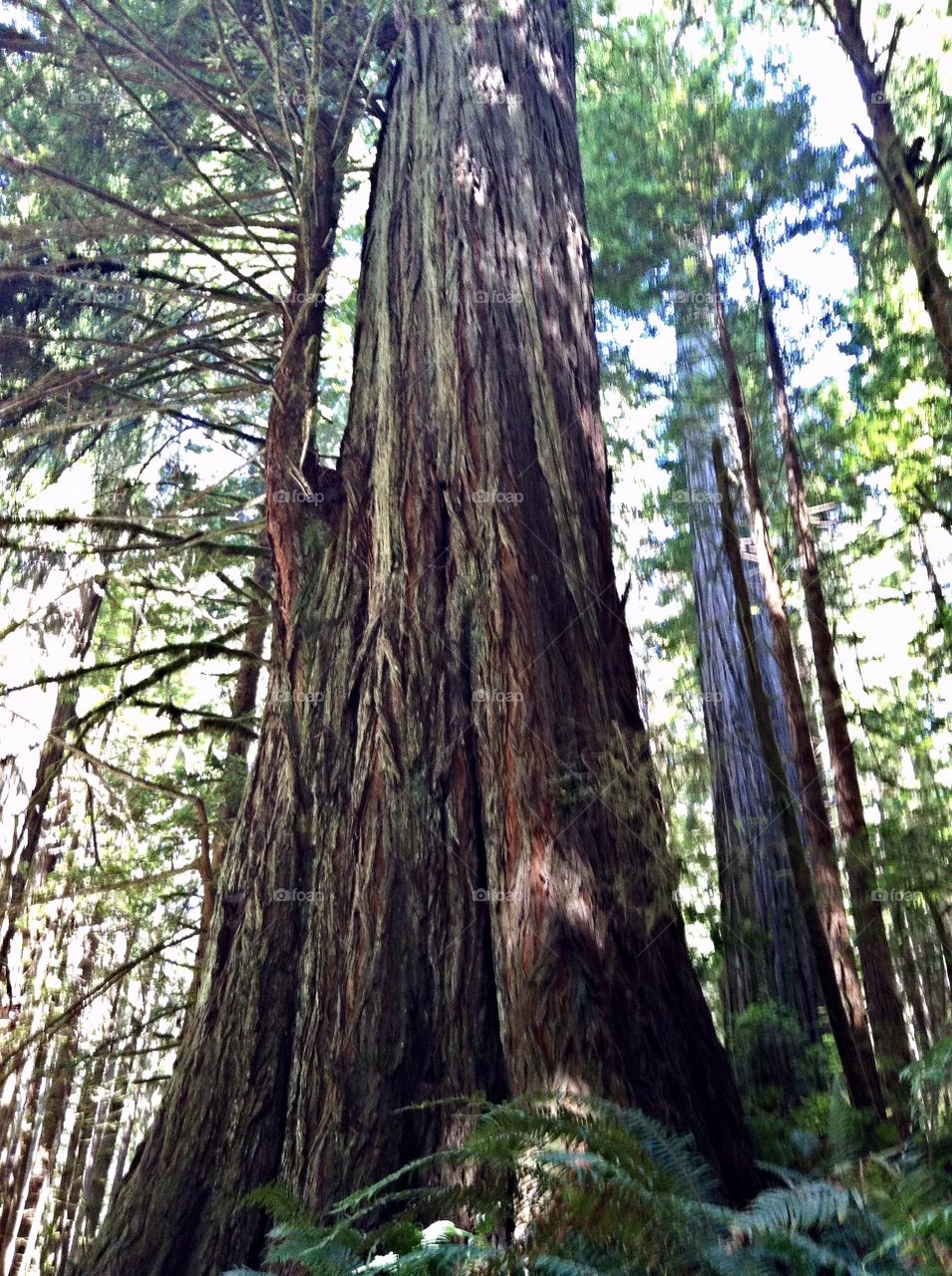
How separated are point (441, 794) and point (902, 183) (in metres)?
3.01

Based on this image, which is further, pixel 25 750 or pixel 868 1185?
pixel 25 750

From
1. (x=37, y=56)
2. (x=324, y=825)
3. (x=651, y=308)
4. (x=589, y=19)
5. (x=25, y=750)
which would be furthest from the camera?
(x=651, y=308)

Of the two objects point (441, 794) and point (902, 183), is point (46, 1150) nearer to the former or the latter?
point (441, 794)

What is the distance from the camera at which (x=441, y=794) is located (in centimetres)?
337

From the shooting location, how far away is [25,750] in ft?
22.5

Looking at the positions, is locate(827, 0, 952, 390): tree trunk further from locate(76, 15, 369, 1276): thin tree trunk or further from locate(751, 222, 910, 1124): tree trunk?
locate(76, 15, 369, 1276): thin tree trunk

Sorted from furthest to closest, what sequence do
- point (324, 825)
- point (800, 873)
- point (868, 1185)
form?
point (800, 873) → point (324, 825) → point (868, 1185)

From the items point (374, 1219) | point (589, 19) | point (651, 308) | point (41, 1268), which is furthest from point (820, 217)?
point (41, 1268)

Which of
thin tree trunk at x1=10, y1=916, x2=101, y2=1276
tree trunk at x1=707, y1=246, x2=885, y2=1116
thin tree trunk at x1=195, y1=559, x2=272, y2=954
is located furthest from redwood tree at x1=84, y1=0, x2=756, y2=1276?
thin tree trunk at x1=10, y1=916, x2=101, y2=1276

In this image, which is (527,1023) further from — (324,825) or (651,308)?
(651,308)

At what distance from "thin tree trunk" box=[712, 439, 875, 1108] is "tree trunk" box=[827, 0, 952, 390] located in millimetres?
982

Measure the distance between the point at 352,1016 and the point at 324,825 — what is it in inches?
26.0

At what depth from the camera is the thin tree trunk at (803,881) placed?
3.52 m

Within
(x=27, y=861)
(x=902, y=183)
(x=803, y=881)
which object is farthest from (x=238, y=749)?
(x=902, y=183)
